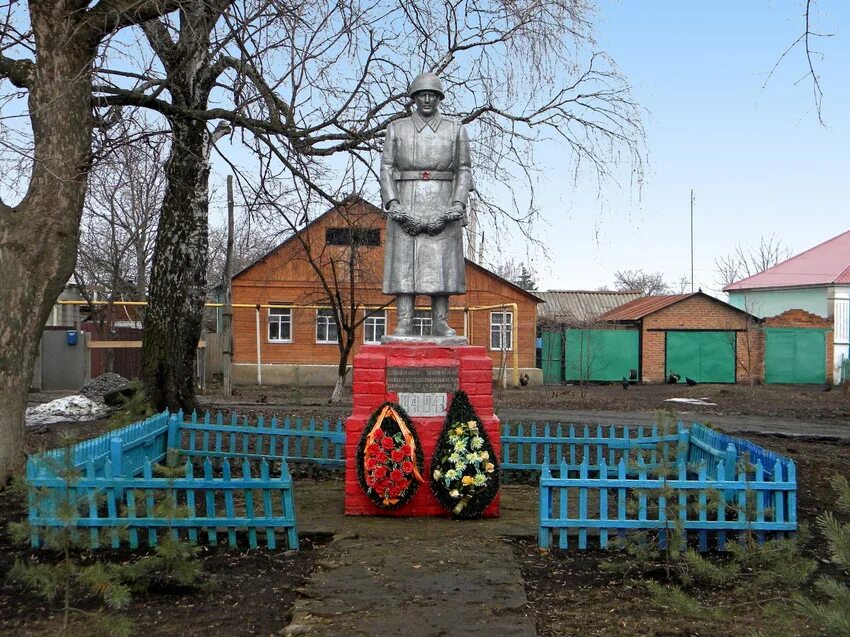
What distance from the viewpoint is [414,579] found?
503cm

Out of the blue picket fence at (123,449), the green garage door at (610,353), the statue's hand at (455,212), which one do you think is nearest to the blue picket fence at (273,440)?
the blue picket fence at (123,449)

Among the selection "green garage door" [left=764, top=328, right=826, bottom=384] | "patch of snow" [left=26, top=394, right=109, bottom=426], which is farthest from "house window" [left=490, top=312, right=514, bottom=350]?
"patch of snow" [left=26, top=394, right=109, bottom=426]

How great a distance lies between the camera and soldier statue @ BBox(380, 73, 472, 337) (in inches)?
286

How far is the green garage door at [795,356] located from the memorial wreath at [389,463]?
Result: 2565 cm

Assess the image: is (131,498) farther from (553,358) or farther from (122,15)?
(553,358)

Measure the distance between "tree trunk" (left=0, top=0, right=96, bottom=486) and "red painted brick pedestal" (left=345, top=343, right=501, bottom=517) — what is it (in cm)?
292

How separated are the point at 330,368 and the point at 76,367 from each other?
7.49 meters

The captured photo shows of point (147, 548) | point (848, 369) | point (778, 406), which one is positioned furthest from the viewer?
point (848, 369)

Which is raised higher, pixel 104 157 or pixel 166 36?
pixel 166 36

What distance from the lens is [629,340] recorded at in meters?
29.1

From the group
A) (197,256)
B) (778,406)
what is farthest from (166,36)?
(778,406)

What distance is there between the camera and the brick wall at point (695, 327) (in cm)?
2900

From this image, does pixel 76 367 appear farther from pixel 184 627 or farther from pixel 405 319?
pixel 184 627

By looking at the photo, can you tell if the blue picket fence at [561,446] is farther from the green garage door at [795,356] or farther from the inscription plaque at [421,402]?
the green garage door at [795,356]
